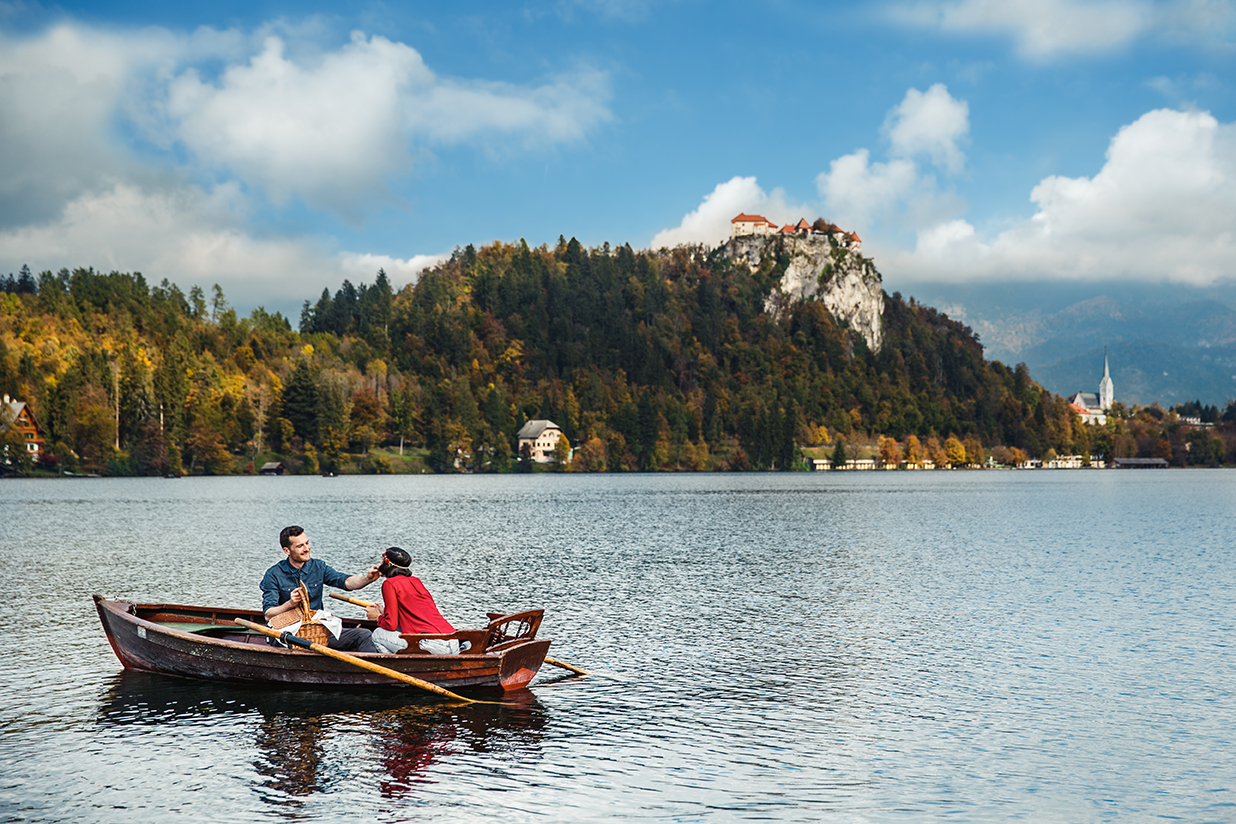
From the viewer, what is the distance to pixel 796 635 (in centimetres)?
3023

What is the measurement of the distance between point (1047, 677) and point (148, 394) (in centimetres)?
17234

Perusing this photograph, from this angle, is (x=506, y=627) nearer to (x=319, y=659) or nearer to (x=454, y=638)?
(x=454, y=638)

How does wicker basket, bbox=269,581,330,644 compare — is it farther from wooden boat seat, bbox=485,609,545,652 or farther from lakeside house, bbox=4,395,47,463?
lakeside house, bbox=4,395,47,463

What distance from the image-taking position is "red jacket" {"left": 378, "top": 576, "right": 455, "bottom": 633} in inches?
864

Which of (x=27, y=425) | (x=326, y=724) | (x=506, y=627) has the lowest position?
(x=326, y=724)

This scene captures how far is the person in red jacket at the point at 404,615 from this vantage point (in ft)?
71.4

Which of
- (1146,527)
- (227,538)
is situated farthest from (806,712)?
(1146,527)

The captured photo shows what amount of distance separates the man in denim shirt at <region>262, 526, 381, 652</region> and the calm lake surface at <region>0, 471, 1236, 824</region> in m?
1.49

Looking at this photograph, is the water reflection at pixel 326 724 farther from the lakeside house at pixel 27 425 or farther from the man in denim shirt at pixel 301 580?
the lakeside house at pixel 27 425

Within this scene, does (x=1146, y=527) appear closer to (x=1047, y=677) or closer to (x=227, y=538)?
(x=1047, y=677)

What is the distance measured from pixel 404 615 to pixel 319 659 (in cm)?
206

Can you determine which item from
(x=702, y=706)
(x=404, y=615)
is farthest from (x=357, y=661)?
(x=702, y=706)

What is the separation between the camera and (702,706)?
21.2 metres

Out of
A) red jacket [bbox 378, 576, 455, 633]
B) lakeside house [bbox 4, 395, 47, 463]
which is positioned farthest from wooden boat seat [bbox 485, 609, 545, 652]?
lakeside house [bbox 4, 395, 47, 463]
